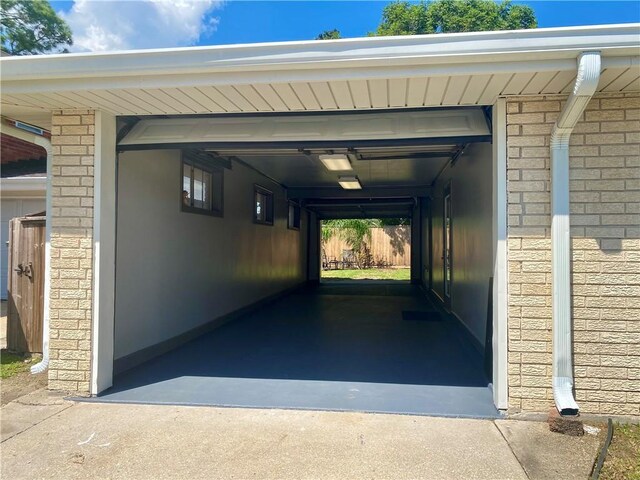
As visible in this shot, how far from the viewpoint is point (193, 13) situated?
8.30m

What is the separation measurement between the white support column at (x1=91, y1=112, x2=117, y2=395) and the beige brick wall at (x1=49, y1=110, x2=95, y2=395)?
2.3 inches

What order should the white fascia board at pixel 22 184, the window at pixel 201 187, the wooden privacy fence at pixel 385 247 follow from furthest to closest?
the wooden privacy fence at pixel 385 247 < the white fascia board at pixel 22 184 < the window at pixel 201 187

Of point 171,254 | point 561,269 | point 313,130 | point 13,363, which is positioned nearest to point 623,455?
point 561,269

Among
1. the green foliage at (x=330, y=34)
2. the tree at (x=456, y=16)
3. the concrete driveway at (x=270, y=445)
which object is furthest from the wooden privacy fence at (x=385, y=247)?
the concrete driveway at (x=270, y=445)

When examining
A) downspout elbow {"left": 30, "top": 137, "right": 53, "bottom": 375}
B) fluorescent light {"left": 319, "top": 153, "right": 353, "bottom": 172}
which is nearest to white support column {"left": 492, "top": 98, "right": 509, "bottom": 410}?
fluorescent light {"left": 319, "top": 153, "right": 353, "bottom": 172}

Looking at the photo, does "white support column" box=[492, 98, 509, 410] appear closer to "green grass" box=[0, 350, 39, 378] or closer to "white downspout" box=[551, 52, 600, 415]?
"white downspout" box=[551, 52, 600, 415]

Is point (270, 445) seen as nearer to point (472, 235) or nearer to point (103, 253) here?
point (103, 253)

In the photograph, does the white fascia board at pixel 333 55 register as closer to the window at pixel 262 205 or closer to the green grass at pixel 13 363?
the green grass at pixel 13 363

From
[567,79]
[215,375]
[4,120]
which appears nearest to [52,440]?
[215,375]

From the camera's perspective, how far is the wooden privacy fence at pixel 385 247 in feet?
72.0

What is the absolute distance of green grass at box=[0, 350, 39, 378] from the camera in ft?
15.3

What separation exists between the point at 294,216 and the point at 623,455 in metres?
10.8

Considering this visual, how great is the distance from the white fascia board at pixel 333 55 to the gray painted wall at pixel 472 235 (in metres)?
1.89

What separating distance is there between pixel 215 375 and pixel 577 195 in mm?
3938
